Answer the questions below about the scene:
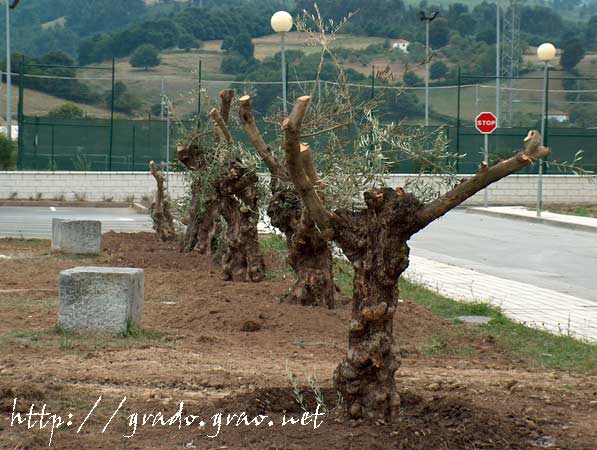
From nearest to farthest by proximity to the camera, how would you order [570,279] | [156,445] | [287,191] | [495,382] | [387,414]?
[156,445], [387,414], [495,382], [287,191], [570,279]

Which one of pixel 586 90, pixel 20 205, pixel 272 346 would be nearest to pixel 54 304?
pixel 272 346

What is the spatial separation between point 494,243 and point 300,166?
52.2ft

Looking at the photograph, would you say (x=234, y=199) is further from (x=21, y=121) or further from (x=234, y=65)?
(x=234, y=65)

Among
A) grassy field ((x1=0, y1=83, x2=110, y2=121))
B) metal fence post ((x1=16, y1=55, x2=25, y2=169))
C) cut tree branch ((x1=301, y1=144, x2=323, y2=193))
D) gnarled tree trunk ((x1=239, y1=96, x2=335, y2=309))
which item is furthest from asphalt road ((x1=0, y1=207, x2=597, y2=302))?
cut tree branch ((x1=301, y1=144, x2=323, y2=193))

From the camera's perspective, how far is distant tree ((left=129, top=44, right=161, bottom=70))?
61.6 metres

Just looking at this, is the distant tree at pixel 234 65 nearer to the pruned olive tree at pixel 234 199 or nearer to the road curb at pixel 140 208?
the road curb at pixel 140 208

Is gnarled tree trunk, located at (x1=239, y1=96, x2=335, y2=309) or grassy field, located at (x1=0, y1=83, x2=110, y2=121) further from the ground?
grassy field, located at (x1=0, y1=83, x2=110, y2=121)

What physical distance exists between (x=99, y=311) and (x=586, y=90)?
33.2m

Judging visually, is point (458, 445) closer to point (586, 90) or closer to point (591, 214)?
point (591, 214)

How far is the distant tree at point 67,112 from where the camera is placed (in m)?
34.8

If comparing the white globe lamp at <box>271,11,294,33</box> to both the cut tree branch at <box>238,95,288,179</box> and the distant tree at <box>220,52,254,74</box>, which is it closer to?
the cut tree branch at <box>238,95,288,179</box>

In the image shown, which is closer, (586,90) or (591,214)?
(591,214)

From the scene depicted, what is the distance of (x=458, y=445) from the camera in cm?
507

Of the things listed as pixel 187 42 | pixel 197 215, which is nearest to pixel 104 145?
pixel 197 215
